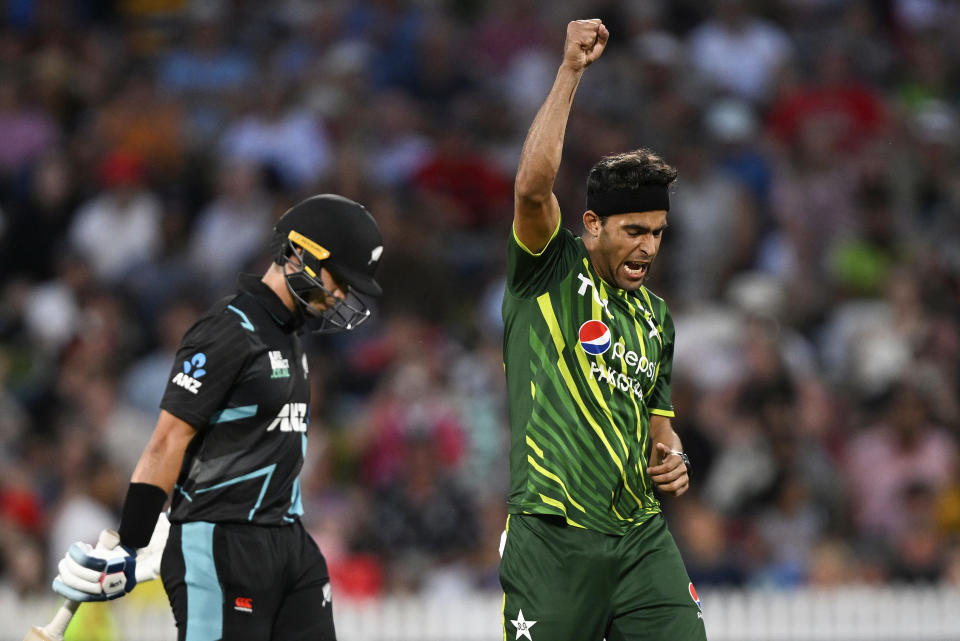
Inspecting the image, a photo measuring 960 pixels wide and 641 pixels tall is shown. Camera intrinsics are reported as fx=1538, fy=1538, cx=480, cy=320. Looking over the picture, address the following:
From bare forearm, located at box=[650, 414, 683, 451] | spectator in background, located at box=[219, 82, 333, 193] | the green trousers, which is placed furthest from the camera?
spectator in background, located at box=[219, 82, 333, 193]

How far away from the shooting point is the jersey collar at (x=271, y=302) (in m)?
6.22

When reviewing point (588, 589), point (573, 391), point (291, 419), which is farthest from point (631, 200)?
point (291, 419)

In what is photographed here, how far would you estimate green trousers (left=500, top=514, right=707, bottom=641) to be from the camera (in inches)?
227

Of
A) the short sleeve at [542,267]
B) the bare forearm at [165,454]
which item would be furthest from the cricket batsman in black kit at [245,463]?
the short sleeve at [542,267]

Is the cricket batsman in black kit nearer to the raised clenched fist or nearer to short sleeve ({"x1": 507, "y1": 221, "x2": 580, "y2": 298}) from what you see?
short sleeve ({"x1": 507, "y1": 221, "x2": 580, "y2": 298})

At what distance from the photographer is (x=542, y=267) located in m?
5.95

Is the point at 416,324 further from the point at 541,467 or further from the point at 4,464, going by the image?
the point at 541,467

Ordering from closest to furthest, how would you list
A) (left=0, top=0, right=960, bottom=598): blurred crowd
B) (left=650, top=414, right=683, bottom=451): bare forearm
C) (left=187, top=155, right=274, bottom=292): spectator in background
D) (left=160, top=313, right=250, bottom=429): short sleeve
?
1. (left=160, top=313, right=250, bottom=429): short sleeve
2. (left=650, top=414, right=683, bottom=451): bare forearm
3. (left=0, top=0, right=960, bottom=598): blurred crowd
4. (left=187, top=155, right=274, bottom=292): spectator in background

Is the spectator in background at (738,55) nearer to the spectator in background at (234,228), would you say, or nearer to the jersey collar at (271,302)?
the spectator in background at (234,228)

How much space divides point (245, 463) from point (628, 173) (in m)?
1.87

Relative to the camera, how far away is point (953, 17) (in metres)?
15.8

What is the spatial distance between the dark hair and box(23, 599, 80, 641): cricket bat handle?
263 centimetres

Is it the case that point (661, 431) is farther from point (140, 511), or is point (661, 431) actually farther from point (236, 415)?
point (140, 511)

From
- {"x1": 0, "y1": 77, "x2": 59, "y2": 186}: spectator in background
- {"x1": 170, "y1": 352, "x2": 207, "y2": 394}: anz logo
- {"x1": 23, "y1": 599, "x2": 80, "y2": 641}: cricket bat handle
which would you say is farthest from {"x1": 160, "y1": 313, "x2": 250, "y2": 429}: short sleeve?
{"x1": 0, "y1": 77, "x2": 59, "y2": 186}: spectator in background
